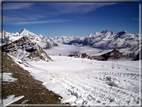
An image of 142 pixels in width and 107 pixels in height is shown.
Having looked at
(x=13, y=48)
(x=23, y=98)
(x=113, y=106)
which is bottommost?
(x=113, y=106)

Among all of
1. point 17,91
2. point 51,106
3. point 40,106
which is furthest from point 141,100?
point 17,91

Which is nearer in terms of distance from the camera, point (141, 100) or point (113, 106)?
point (113, 106)

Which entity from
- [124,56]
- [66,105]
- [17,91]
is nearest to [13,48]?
[17,91]

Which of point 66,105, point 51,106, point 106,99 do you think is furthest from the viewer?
point 106,99

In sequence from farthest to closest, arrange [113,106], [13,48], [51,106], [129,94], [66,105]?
[13,48]
[129,94]
[113,106]
[66,105]
[51,106]

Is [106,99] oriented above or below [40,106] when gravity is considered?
below

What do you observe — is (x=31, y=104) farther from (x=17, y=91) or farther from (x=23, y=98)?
(x=17, y=91)
